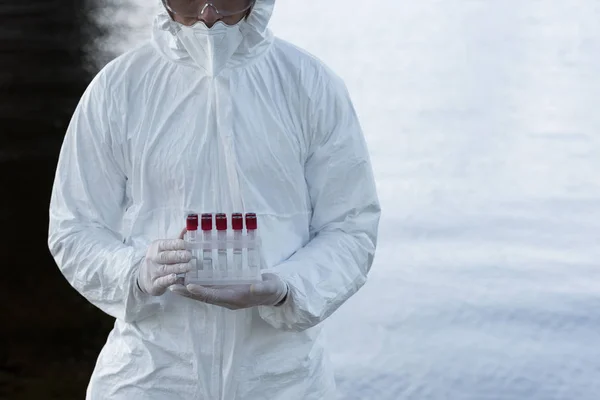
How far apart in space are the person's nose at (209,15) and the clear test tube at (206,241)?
0.92 ft

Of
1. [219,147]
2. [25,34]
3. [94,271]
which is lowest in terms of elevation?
[25,34]

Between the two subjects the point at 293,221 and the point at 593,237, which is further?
the point at 593,237

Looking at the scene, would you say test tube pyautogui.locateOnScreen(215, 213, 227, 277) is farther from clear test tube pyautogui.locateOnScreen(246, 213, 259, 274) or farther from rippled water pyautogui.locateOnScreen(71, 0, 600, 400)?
rippled water pyautogui.locateOnScreen(71, 0, 600, 400)

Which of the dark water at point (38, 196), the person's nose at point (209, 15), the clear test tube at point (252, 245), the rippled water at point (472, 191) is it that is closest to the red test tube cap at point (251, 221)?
the clear test tube at point (252, 245)

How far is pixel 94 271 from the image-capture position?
1.41 meters

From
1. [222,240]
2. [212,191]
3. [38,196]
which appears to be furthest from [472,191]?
[222,240]

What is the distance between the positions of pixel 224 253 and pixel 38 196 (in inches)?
135

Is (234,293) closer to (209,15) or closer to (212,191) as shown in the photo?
(212,191)

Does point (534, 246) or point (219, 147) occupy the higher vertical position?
point (219, 147)

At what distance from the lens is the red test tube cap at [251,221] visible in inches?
52.2

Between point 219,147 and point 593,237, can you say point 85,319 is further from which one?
point 219,147

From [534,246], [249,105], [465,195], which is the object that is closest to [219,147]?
[249,105]

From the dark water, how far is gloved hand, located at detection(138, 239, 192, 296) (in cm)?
213

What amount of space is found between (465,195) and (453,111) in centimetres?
125
